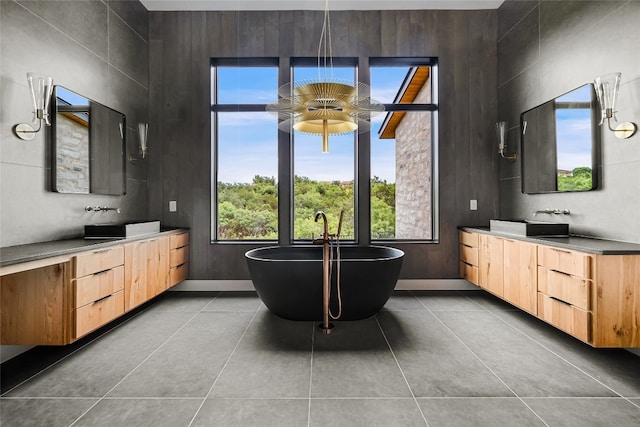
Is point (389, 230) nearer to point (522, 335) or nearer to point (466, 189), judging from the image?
point (466, 189)

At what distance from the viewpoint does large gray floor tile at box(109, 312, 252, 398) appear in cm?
185

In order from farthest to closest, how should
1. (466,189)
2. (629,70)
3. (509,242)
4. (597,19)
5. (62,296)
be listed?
(466,189) → (509,242) → (597,19) → (629,70) → (62,296)

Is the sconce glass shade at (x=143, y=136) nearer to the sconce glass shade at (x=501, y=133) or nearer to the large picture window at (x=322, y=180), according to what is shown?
the large picture window at (x=322, y=180)

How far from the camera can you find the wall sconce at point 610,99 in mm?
2295

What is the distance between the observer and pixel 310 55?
4.01 metres

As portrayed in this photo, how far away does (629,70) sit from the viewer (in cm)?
231

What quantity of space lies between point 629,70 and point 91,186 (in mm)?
4344

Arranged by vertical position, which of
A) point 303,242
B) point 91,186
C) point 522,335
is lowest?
point 522,335

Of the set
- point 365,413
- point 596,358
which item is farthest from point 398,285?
point 365,413

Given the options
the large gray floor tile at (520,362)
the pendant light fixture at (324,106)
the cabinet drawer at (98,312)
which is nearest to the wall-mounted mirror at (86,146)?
the cabinet drawer at (98,312)

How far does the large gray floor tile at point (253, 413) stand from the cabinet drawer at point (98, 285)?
122cm

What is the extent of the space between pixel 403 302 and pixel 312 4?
3.55m

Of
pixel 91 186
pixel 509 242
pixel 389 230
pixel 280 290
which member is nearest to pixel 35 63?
pixel 91 186

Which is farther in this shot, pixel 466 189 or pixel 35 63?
pixel 466 189
